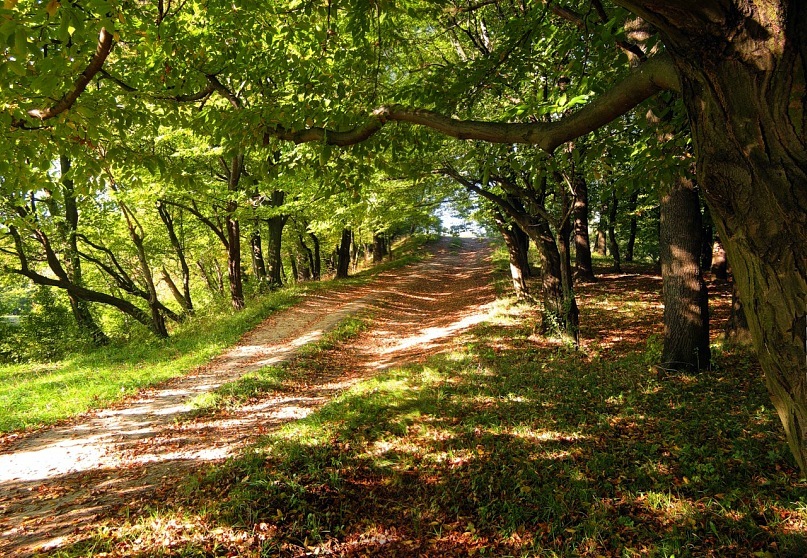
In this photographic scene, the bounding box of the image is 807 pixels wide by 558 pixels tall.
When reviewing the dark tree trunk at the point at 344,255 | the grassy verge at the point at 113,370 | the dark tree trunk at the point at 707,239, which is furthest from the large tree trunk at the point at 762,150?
the dark tree trunk at the point at 344,255

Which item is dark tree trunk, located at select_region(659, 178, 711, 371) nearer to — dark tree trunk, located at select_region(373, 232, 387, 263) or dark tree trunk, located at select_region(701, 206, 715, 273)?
dark tree trunk, located at select_region(701, 206, 715, 273)

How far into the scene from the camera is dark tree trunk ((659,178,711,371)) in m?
7.09

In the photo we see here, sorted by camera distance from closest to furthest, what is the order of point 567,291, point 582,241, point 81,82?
1. point 81,82
2. point 567,291
3. point 582,241

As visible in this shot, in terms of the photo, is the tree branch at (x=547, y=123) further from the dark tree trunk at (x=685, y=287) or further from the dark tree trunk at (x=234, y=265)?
the dark tree trunk at (x=234, y=265)

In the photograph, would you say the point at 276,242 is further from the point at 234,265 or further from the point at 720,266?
the point at 720,266

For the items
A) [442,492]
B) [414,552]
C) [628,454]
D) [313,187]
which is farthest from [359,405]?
[313,187]

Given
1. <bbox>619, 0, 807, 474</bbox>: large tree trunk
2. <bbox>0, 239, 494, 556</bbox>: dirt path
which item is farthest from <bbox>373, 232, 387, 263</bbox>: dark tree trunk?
<bbox>619, 0, 807, 474</bbox>: large tree trunk

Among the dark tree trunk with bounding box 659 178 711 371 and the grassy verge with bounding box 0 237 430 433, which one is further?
the grassy verge with bounding box 0 237 430 433

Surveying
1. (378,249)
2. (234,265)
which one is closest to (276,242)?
(234,265)

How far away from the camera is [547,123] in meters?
2.91

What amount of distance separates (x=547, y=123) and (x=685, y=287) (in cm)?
586

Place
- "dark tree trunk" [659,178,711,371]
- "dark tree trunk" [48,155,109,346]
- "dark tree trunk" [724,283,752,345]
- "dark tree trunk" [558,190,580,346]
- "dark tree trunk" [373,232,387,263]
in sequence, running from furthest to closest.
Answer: "dark tree trunk" [373,232,387,263]
"dark tree trunk" [48,155,109,346]
"dark tree trunk" [558,190,580,346]
"dark tree trunk" [724,283,752,345]
"dark tree trunk" [659,178,711,371]

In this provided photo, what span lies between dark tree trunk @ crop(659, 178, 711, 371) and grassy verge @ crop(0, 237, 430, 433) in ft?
26.7

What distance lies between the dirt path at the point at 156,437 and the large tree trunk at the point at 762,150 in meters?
5.82
